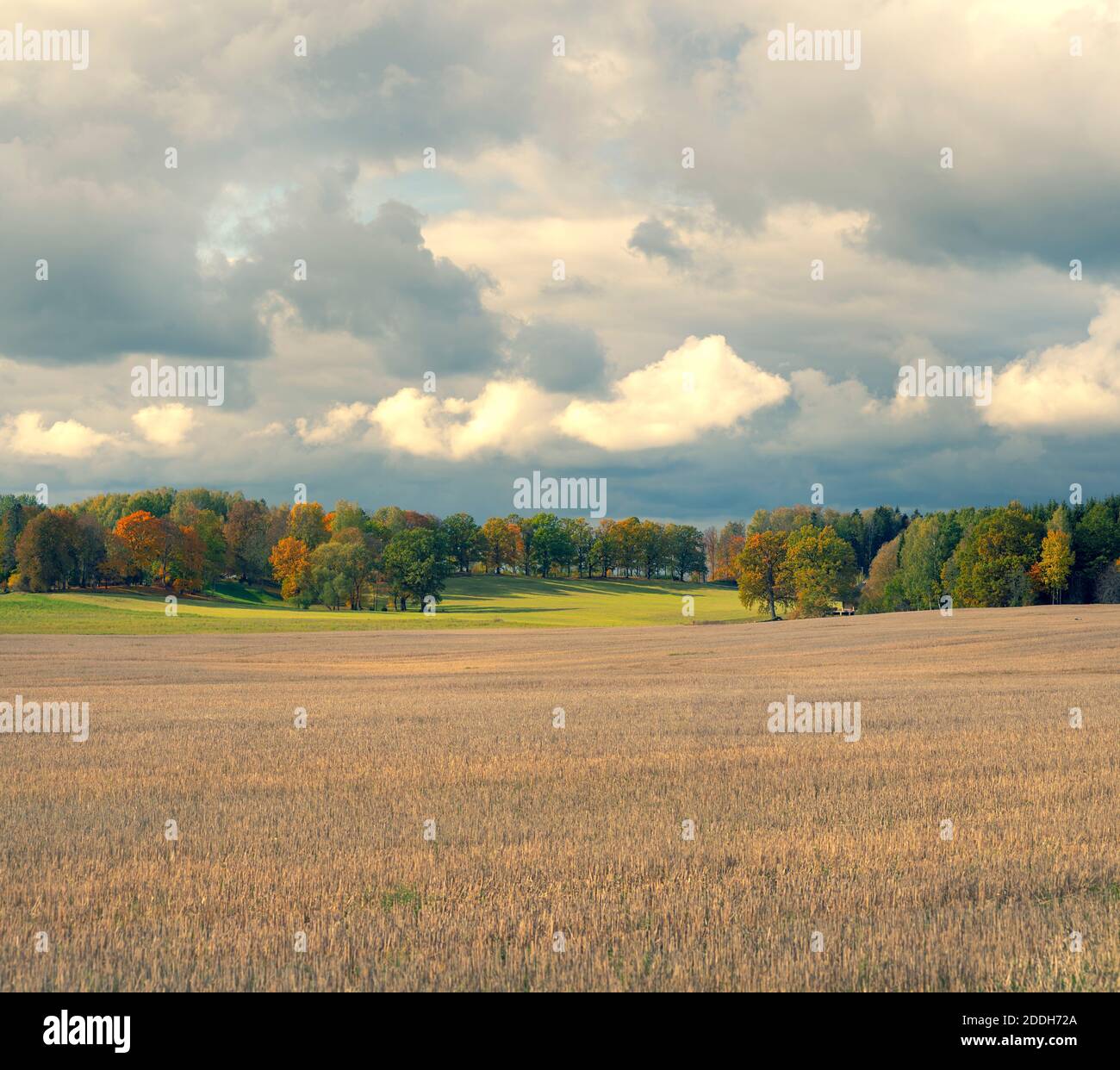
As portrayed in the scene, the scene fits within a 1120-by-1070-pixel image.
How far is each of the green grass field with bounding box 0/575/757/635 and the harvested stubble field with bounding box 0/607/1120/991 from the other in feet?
219

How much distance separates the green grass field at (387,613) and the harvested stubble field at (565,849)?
66.7 meters

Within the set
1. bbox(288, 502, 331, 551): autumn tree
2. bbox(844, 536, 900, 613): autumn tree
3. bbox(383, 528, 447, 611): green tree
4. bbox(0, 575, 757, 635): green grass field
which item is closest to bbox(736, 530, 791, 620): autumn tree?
bbox(0, 575, 757, 635): green grass field

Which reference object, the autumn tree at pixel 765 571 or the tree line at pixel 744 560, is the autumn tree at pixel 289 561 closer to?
the tree line at pixel 744 560

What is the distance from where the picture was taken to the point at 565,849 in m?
12.5

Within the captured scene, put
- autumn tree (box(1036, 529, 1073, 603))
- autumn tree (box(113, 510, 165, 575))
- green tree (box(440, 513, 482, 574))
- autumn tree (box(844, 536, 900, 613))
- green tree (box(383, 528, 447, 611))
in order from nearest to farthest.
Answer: autumn tree (box(1036, 529, 1073, 603)) < green tree (box(383, 528, 447, 611)) < autumn tree (box(113, 510, 165, 575)) < autumn tree (box(844, 536, 900, 613)) < green tree (box(440, 513, 482, 574))

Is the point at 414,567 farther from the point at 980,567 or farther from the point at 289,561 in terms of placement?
the point at 980,567

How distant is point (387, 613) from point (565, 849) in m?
110

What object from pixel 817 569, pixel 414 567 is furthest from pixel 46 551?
pixel 817 569

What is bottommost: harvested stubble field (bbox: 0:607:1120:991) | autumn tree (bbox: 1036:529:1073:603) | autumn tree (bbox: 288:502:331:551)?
harvested stubble field (bbox: 0:607:1120:991)

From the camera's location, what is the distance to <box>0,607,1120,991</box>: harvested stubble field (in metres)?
8.81

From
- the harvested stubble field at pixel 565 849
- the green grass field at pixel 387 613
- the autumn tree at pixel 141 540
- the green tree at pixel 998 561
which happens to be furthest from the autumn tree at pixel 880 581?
the harvested stubble field at pixel 565 849

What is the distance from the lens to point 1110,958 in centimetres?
884

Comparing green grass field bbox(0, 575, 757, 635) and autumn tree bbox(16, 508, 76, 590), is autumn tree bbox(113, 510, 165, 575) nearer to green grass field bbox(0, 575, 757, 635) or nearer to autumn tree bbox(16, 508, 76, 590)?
green grass field bbox(0, 575, 757, 635)

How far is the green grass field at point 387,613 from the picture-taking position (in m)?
93.4
